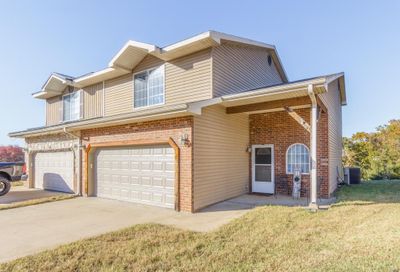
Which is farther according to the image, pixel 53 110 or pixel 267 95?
pixel 53 110

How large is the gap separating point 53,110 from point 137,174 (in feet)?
32.6

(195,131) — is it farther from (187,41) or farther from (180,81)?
(187,41)

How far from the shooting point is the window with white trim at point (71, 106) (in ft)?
45.9

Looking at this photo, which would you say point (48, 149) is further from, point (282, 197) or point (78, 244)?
point (282, 197)

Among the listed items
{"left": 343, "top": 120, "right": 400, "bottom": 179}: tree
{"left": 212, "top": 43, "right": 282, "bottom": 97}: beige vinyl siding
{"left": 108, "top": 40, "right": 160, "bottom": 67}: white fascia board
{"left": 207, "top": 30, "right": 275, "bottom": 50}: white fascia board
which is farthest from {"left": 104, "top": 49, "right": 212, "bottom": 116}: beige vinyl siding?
{"left": 343, "top": 120, "right": 400, "bottom": 179}: tree

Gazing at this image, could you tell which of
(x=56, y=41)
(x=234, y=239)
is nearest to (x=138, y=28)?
(x=56, y=41)

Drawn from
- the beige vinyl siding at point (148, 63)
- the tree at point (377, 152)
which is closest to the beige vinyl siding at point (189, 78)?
the beige vinyl siding at point (148, 63)

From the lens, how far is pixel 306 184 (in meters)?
9.59

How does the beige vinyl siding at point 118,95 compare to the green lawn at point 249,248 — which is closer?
the green lawn at point 249,248

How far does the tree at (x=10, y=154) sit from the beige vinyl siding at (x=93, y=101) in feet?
72.1

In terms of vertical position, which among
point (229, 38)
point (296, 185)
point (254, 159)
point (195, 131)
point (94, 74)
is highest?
point (229, 38)

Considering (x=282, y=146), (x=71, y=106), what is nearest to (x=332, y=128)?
(x=282, y=146)

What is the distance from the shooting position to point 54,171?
12719mm

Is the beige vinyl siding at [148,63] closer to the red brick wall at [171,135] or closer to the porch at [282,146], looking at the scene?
the red brick wall at [171,135]
